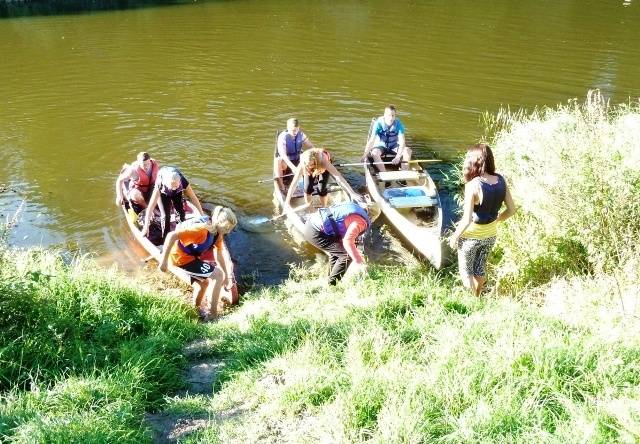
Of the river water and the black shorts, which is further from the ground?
the river water

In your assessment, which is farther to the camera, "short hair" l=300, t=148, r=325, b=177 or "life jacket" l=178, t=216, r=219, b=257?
"short hair" l=300, t=148, r=325, b=177

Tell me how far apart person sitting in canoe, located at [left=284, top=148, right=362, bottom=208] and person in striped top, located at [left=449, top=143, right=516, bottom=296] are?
290 centimetres

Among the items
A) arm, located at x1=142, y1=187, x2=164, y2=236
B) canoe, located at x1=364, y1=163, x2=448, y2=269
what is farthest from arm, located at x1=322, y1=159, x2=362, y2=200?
arm, located at x1=142, y1=187, x2=164, y2=236

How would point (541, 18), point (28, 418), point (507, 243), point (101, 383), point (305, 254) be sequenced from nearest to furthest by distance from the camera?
point (28, 418) < point (101, 383) < point (507, 243) < point (305, 254) < point (541, 18)

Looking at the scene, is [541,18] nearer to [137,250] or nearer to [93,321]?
[137,250]

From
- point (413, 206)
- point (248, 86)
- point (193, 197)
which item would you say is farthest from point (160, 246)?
point (248, 86)

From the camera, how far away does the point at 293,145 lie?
1073cm

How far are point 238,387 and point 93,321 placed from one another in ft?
6.50

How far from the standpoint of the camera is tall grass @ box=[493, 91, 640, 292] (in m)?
6.27

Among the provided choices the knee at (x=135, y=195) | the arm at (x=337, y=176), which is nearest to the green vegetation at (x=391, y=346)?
the arm at (x=337, y=176)

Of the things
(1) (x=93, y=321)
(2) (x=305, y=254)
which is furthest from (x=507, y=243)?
(1) (x=93, y=321)

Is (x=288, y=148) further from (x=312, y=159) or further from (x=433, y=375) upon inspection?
(x=433, y=375)

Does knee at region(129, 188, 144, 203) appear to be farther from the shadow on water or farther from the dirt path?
the shadow on water

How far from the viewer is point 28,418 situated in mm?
4047
